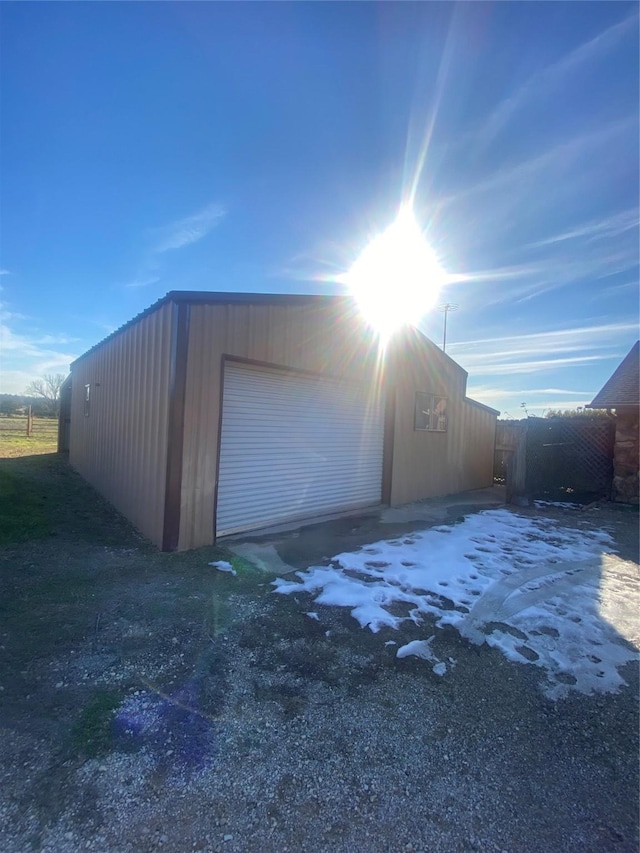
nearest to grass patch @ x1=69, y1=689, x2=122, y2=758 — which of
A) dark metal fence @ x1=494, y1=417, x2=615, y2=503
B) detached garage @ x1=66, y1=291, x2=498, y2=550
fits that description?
detached garage @ x1=66, y1=291, x2=498, y2=550

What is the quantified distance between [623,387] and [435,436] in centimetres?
510

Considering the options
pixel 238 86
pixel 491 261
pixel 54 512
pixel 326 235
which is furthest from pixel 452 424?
pixel 54 512

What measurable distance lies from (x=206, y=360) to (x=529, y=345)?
38.8 feet

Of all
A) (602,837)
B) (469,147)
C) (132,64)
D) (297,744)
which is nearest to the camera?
(602,837)

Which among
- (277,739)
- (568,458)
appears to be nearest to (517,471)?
(568,458)

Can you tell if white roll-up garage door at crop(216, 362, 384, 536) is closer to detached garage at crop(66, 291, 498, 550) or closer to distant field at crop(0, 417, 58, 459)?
detached garage at crop(66, 291, 498, 550)

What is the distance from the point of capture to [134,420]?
20.8ft

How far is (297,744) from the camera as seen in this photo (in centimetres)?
210

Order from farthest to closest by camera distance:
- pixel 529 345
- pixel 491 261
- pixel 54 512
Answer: pixel 529 345 < pixel 491 261 < pixel 54 512

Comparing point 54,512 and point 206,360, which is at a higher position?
point 206,360

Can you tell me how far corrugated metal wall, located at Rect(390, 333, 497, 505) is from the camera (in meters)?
8.95

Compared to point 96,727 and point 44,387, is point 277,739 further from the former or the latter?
point 44,387

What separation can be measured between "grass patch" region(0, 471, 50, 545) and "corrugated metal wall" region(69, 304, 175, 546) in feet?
3.74

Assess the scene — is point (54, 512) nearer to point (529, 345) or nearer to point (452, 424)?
point (452, 424)
